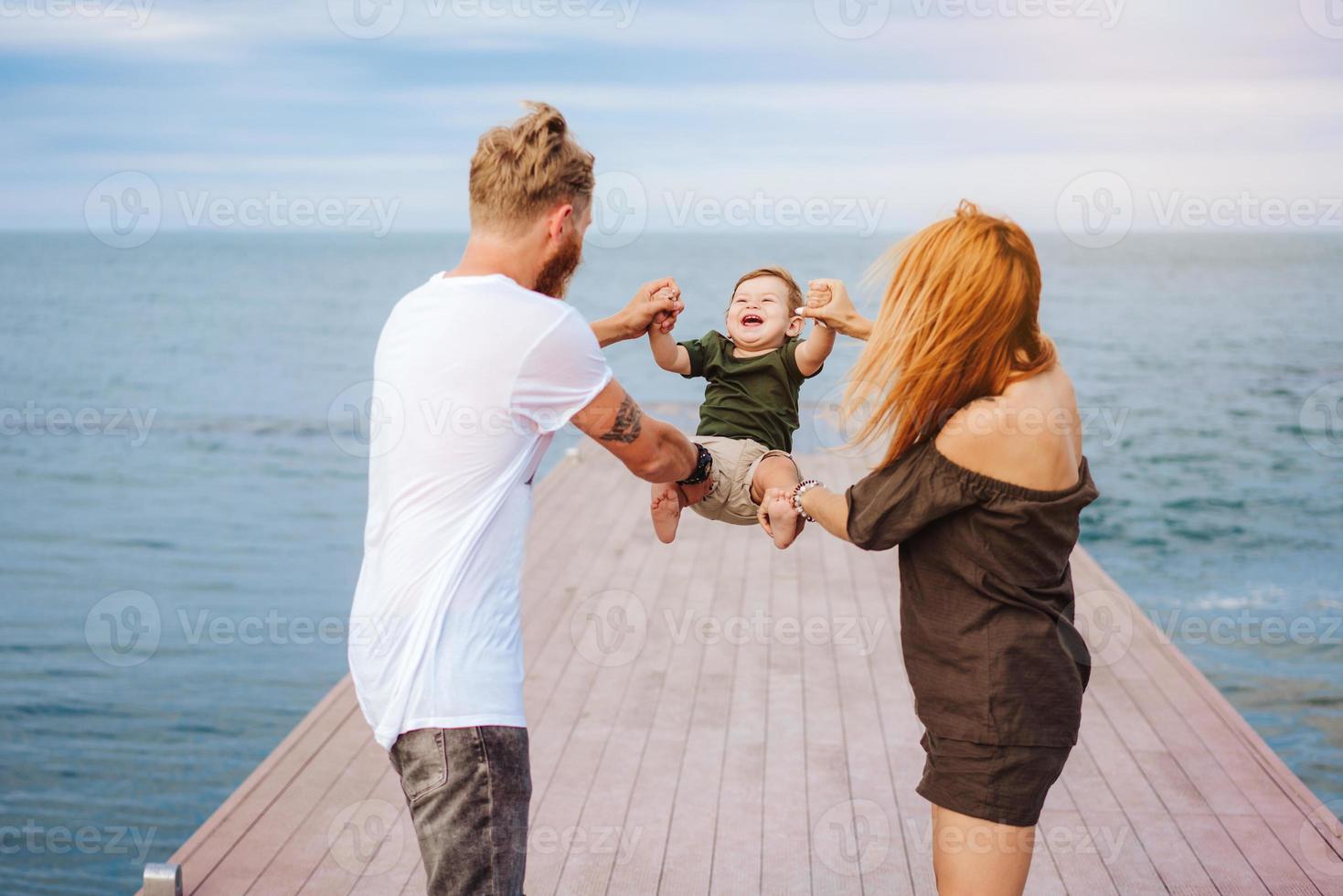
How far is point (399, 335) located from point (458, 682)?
0.60 meters

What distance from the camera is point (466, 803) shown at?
6.81ft

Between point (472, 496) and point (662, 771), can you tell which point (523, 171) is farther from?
point (662, 771)

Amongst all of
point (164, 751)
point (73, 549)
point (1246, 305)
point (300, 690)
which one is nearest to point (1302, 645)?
point (300, 690)

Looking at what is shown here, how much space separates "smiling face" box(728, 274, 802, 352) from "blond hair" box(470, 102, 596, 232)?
1.18 m

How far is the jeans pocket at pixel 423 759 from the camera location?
81.4 inches

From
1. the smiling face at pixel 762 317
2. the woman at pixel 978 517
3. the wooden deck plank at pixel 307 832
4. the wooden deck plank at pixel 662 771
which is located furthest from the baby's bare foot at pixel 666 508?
the wooden deck plank at pixel 307 832

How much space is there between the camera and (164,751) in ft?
24.1

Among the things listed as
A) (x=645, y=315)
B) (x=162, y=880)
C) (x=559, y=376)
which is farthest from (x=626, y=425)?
(x=162, y=880)

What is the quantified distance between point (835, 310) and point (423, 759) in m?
1.41

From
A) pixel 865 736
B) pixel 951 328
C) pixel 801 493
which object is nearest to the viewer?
pixel 951 328

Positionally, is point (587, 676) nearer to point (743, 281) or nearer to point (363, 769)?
point (363, 769)

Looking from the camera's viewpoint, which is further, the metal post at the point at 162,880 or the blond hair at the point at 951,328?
the metal post at the point at 162,880

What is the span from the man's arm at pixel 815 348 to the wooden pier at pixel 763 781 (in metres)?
1.53

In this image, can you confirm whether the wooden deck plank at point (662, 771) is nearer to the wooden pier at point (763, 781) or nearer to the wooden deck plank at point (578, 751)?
the wooden pier at point (763, 781)
